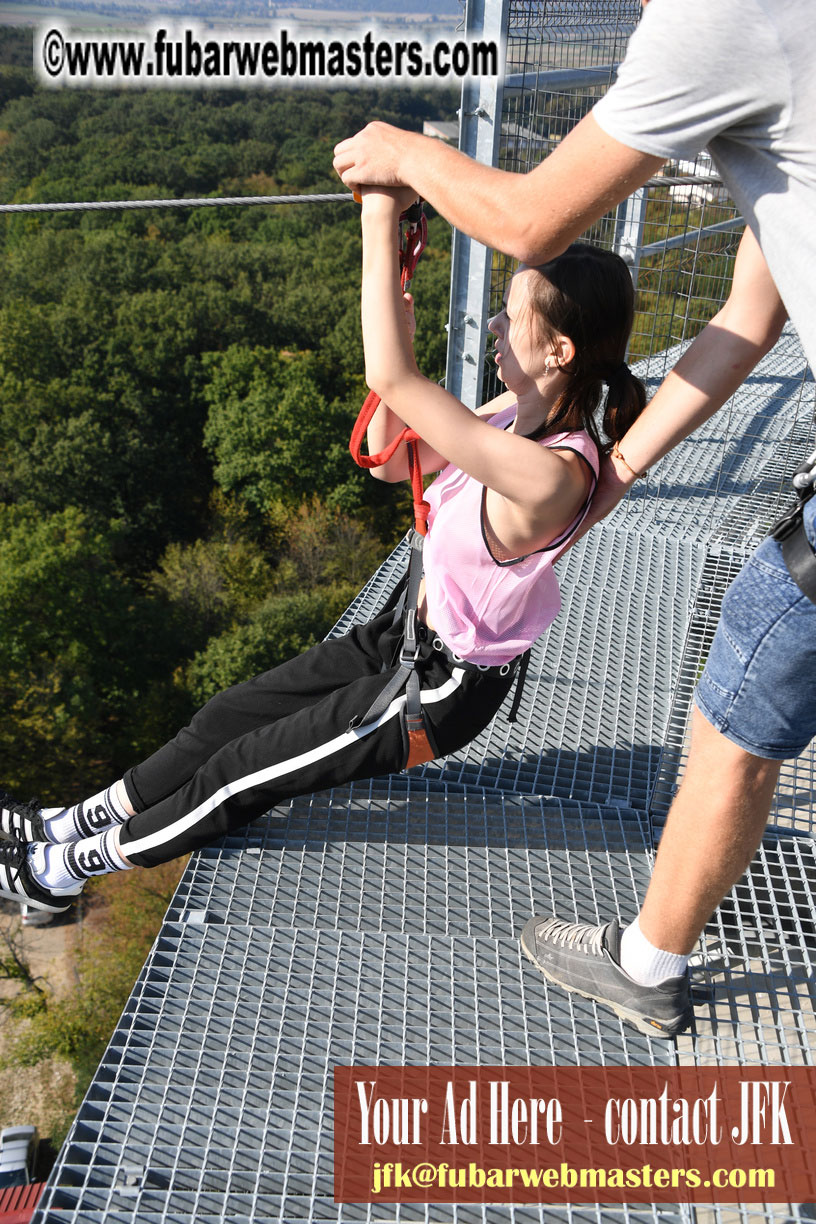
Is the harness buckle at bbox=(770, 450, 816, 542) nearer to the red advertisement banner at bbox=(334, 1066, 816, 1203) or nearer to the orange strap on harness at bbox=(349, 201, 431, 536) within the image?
the orange strap on harness at bbox=(349, 201, 431, 536)

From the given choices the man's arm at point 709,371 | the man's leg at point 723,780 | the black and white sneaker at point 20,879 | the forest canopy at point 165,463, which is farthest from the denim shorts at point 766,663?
the forest canopy at point 165,463

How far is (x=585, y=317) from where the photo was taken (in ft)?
6.54

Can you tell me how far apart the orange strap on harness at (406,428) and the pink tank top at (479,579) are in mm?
76

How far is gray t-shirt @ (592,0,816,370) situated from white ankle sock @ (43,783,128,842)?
211 centimetres

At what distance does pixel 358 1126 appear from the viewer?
2.04 meters

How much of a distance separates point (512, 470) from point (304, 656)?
1.10 m

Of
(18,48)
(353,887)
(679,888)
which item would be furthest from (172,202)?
(18,48)

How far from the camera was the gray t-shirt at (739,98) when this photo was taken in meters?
1.29

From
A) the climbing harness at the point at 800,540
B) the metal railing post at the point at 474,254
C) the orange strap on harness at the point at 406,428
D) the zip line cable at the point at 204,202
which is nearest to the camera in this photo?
the climbing harness at the point at 800,540

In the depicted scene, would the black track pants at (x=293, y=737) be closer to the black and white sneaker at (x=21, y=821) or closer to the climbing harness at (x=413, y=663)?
the climbing harness at (x=413, y=663)

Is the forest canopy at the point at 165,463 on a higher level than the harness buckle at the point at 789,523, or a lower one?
lower

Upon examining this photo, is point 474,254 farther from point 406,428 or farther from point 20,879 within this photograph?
point 20,879

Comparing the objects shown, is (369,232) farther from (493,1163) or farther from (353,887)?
(493,1163)

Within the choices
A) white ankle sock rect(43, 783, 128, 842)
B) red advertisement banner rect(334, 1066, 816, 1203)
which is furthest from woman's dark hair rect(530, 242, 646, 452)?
white ankle sock rect(43, 783, 128, 842)
